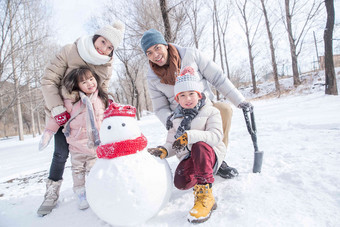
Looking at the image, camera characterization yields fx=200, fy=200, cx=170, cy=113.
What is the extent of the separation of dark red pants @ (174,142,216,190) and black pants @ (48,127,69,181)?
42.5 inches

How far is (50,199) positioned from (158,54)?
5.28ft

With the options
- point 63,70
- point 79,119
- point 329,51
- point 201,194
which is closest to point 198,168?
point 201,194

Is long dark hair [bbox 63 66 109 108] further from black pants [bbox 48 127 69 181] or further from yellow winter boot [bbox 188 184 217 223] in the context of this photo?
yellow winter boot [bbox 188 184 217 223]

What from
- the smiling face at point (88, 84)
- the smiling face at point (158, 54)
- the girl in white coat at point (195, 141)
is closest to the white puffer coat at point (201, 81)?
the smiling face at point (158, 54)

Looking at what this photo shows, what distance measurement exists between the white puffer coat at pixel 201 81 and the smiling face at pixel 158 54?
17 centimetres

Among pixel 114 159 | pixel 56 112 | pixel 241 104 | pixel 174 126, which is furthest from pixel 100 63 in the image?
pixel 241 104

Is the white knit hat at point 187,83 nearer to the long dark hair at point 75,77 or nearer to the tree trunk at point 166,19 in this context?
the long dark hair at point 75,77

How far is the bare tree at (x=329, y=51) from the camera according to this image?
272 inches

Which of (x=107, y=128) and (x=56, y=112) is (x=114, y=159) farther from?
(x=56, y=112)

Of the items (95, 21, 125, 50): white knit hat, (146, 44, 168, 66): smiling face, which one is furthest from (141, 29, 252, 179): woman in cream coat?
(95, 21, 125, 50): white knit hat

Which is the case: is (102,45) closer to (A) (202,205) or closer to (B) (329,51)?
(A) (202,205)

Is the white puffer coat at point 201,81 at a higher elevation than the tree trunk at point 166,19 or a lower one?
lower

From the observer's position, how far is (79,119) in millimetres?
1780

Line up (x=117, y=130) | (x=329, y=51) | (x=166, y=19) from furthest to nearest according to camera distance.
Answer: (x=329, y=51), (x=166, y=19), (x=117, y=130)
